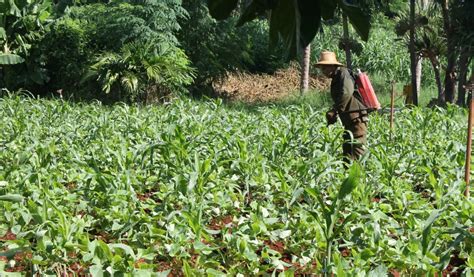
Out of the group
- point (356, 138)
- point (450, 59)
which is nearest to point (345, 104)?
point (356, 138)

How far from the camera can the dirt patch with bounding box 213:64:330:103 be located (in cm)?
1982

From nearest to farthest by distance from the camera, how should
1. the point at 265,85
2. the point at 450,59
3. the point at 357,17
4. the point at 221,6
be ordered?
the point at 357,17, the point at 221,6, the point at 450,59, the point at 265,85

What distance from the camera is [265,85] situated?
21.2 metres

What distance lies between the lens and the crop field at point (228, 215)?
2674 mm

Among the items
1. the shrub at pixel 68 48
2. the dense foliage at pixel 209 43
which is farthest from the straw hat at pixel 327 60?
the dense foliage at pixel 209 43

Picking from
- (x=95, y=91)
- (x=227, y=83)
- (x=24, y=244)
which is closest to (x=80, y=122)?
(x=24, y=244)

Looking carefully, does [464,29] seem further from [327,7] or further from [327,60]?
[327,7]

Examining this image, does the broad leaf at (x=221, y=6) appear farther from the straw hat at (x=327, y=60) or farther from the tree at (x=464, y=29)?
the tree at (x=464, y=29)

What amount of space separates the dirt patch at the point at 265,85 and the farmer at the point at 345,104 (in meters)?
13.1

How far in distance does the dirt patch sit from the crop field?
1447cm

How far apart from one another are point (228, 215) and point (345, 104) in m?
2.42

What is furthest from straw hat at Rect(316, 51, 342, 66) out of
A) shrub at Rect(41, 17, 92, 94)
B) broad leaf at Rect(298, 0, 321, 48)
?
shrub at Rect(41, 17, 92, 94)

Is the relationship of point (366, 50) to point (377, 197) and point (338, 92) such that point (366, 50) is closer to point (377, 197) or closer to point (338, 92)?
point (338, 92)

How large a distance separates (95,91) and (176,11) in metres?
2.64
